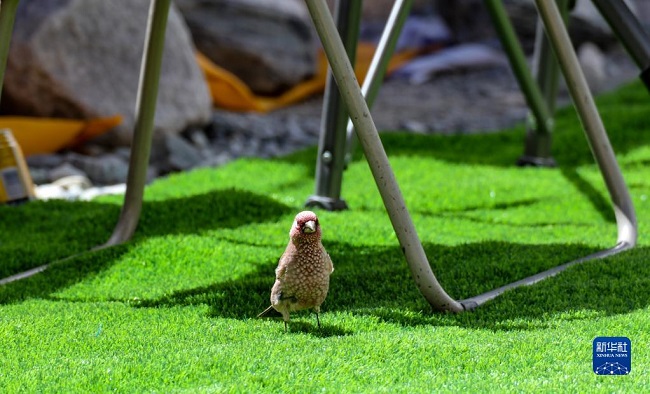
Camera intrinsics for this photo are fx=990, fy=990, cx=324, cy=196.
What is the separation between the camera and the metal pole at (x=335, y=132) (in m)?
3.44

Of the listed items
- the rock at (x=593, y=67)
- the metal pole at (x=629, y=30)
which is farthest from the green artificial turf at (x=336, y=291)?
the rock at (x=593, y=67)

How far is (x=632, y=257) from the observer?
2678 millimetres

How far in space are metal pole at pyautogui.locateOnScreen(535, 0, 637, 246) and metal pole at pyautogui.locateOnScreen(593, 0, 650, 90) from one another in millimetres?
145

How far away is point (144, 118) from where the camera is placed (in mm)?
3064

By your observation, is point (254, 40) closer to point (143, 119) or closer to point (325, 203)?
point (325, 203)

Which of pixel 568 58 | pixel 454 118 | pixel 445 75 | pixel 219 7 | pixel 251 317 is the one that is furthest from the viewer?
pixel 445 75

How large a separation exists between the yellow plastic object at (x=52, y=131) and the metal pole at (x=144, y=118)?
2333 millimetres

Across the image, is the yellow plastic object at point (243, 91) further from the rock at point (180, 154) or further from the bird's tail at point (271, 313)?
the bird's tail at point (271, 313)

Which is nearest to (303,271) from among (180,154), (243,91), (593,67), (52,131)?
(180,154)

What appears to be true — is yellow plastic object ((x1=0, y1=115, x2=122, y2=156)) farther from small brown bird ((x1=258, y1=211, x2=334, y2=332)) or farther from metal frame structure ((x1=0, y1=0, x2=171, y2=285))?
small brown bird ((x1=258, y1=211, x2=334, y2=332))

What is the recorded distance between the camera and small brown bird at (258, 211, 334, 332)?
2.07 m

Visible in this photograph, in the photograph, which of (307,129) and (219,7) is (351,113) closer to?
(307,129)

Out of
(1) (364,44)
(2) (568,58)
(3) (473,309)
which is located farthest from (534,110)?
(1) (364,44)

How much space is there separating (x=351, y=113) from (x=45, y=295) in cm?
99
